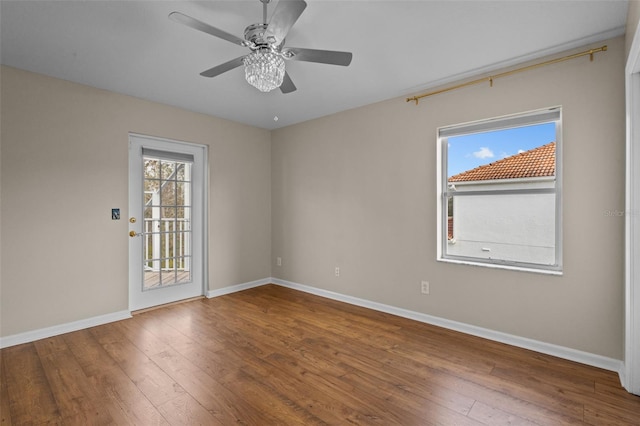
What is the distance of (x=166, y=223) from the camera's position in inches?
157

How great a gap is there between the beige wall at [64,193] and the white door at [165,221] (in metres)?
0.15

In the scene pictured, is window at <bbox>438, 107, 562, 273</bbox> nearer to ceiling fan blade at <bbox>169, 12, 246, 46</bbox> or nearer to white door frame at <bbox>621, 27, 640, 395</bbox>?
white door frame at <bbox>621, 27, 640, 395</bbox>

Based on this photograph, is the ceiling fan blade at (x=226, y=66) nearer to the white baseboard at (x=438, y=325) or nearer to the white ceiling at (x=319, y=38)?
the white ceiling at (x=319, y=38)

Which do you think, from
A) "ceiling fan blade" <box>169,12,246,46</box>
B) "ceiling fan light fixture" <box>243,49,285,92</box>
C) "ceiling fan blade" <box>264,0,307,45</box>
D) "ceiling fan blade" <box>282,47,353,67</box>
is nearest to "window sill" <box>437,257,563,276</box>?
"ceiling fan blade" <box>282,47,353,67</box>

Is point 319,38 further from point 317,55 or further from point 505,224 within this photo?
point 505,224

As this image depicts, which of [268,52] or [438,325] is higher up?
[268,52]

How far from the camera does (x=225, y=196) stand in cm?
445

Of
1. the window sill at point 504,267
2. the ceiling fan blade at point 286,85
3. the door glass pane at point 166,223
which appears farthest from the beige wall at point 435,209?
the ceiling fan blade at point 286,85

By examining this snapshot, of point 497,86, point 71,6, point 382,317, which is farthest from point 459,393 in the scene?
point 71,6

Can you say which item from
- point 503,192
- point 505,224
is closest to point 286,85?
point 503,192

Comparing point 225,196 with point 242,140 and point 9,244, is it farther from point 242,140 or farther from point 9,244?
point 9,244

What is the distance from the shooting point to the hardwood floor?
186cm

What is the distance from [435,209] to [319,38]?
1.97 meters

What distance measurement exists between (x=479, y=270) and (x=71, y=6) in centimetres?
374
